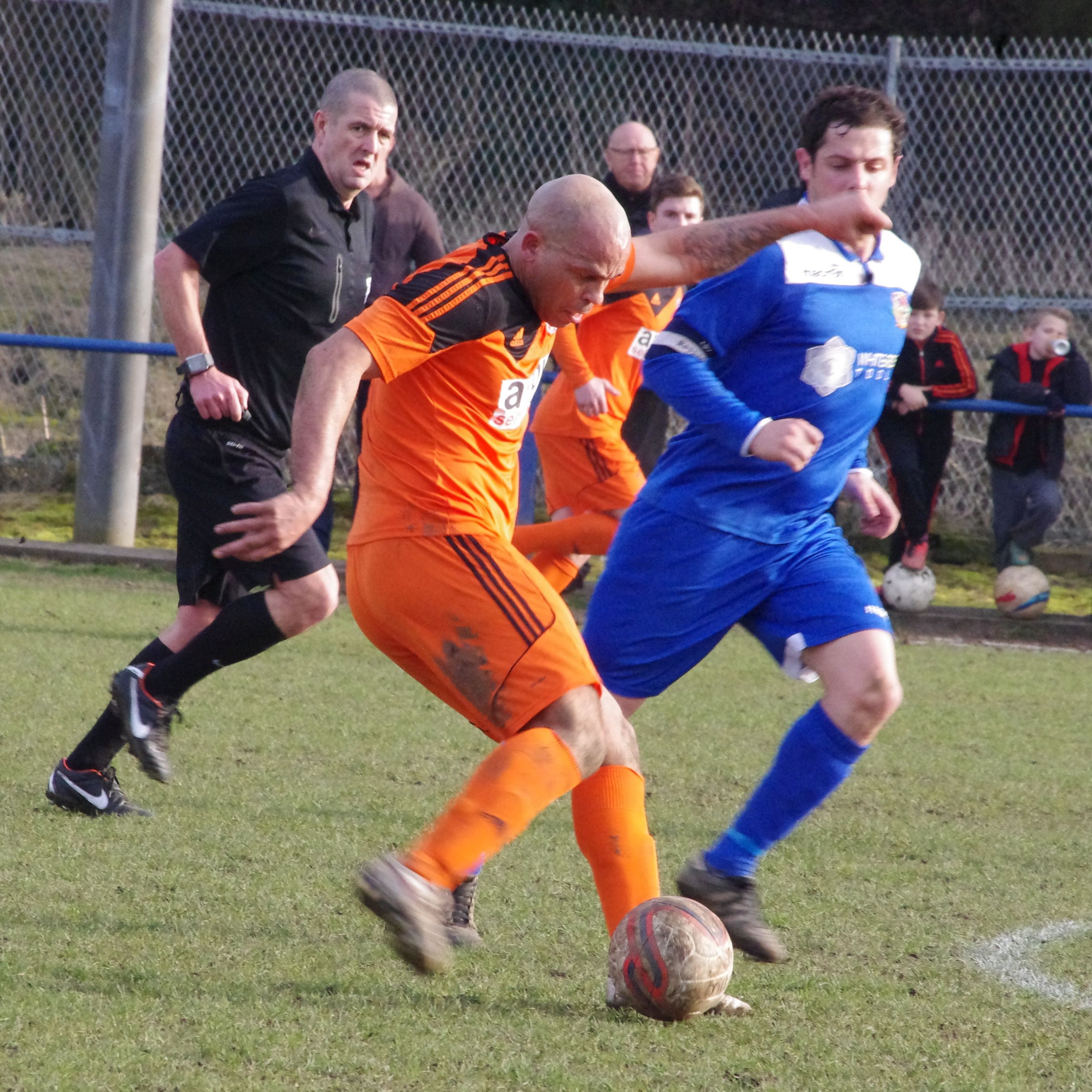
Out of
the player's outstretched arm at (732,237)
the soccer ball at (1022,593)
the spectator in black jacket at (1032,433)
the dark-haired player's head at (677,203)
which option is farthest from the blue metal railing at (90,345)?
the player's outstretched arm at (732,237)

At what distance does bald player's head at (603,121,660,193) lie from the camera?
7582mm

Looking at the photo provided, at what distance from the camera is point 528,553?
24.1ft

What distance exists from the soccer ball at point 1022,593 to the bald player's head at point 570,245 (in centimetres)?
606

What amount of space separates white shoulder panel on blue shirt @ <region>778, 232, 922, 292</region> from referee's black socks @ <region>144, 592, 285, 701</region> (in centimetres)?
183

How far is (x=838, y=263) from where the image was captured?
3.88 meters

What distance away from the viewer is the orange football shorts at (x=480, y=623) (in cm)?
303

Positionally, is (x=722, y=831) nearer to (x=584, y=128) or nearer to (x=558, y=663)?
(x=558, y=663)

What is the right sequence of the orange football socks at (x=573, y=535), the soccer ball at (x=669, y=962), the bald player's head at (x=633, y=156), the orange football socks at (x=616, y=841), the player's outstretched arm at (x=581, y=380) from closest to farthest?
the soccer ball at (x=669, y=962), the orange football socks at (x=616, y=841), the player's outstretched arm at (x=581, y=380), the orange football socks at (x=573, y=535), the bald player's head at (x=633, y=156)

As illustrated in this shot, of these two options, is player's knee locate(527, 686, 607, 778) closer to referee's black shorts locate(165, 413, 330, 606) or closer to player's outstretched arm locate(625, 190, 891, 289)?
player's outstretched arm locate(625, 190, 891, 289)

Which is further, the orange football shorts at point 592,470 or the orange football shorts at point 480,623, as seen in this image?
the orange football shorts at point 592,470

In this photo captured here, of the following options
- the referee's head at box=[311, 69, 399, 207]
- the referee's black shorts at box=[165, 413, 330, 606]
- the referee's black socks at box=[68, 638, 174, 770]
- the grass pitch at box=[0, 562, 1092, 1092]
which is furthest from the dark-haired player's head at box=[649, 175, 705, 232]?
the referee's black socks at box=[68, 638, 174, 770]

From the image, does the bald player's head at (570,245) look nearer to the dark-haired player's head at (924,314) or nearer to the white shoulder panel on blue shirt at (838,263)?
the white shoulder panel on blue shirt at (838,263)

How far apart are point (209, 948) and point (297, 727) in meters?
2.26

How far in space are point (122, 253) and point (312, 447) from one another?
22.1 feet
